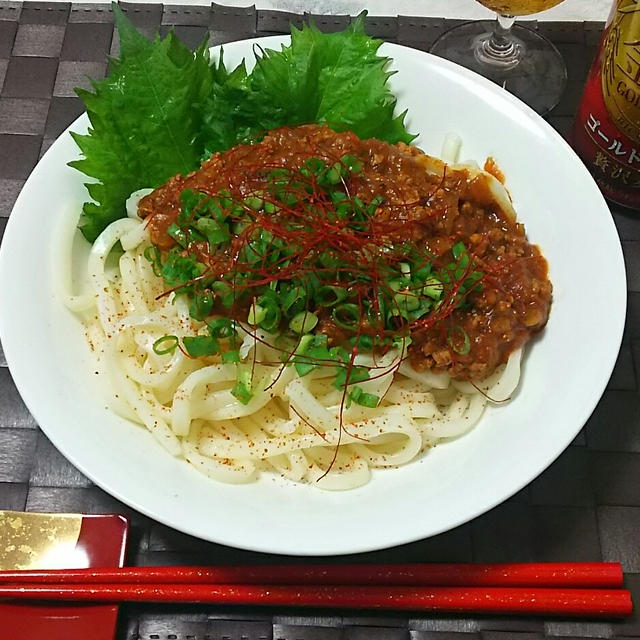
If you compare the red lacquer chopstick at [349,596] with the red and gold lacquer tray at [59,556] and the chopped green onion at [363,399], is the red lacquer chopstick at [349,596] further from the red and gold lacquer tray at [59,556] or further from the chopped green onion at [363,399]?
the chopped green onion at [363,399]

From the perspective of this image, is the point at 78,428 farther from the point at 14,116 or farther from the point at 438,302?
the point at 14,116

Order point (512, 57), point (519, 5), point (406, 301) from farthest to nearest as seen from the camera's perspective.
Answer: point (512, 57) < point (519, 5) < point (406, 301)

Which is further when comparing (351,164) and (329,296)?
(351,164)

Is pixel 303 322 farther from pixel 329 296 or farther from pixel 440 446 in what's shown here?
pixel 440 446

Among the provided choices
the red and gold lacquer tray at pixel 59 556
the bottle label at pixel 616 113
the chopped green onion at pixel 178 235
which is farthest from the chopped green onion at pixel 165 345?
the bottle label at pixel 616 113

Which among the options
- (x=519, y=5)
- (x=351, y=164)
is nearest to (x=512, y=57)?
(x=519, y=5)

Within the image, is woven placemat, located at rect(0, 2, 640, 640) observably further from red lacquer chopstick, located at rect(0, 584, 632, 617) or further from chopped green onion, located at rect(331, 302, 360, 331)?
chopped green onion, located at rect(331, 302, 360, 331)
